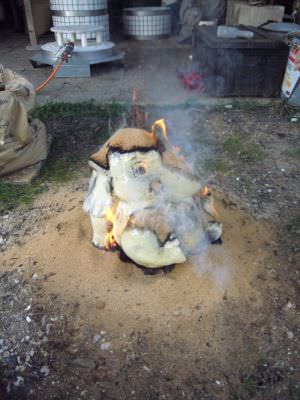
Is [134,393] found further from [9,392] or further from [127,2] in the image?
[127,2]

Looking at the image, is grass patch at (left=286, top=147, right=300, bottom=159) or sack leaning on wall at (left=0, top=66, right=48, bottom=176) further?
grass patch at (left=286, top=147, right=300, bottom=159)

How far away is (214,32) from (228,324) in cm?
500

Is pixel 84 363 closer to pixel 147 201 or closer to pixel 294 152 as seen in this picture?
pixel 147 201

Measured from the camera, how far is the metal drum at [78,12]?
661 cm

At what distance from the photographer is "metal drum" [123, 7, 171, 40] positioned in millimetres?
8258

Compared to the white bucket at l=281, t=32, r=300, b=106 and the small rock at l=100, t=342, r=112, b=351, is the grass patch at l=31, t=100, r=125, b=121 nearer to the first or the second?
the white bucket at l=281, t=32, r=300, b=106

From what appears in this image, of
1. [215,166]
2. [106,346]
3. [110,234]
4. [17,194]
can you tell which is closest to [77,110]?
[17,194]

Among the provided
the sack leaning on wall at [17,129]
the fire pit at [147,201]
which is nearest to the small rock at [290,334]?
the fire pit at [147,201]

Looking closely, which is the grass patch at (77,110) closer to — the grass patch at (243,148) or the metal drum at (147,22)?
the grass patch at (243,148)

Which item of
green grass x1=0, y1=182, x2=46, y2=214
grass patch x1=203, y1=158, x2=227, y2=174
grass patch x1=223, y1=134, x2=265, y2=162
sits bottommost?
green grass x1=0, y1=182, x2=46, y2=214

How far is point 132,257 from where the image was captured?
2336 millimetres

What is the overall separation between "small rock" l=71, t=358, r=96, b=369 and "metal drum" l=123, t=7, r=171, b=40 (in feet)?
25.8

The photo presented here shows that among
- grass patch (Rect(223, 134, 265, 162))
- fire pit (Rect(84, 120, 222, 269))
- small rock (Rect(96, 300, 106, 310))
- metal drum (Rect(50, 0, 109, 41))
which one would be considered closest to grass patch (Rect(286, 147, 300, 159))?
grass patch (Rect(223, 134, 265, 162))

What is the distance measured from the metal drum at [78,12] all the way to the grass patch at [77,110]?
200 centimetres
